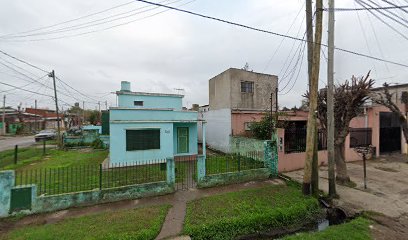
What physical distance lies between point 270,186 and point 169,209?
4.29 meters

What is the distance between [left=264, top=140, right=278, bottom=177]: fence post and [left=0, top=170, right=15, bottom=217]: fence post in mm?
9169

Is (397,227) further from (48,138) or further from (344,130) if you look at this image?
(48,138)

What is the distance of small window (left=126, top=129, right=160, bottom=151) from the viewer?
1119 cm

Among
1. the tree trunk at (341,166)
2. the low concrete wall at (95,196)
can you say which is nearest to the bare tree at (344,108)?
the tree trunk at (341,166)

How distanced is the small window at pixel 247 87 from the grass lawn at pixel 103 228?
14.4 meters

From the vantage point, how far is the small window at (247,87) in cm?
1825

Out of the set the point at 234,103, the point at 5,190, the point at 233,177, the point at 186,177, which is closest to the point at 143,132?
the point at 186,177

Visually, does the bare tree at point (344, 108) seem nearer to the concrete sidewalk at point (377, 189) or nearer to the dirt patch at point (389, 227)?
the concrete sidewalk at point (377, 189)

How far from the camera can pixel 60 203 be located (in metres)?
6.10

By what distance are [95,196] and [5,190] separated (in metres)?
2.29

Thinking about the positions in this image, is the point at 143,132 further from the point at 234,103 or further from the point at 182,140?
the point at 234,103

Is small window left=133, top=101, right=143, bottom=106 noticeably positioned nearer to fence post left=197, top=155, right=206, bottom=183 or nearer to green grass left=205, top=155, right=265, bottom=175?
green grass left=205, top=155, right=265, bottom=175

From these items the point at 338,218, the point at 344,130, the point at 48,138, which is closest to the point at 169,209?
the point at 338,218

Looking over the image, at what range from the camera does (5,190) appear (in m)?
5.59
